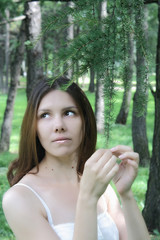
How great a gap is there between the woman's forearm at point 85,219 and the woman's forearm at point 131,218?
360mm

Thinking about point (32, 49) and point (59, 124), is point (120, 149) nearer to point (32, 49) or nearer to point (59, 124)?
point (59, 124)

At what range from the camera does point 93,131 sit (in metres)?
1.88

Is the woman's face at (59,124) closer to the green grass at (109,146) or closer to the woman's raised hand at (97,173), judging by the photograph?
the green grass at (109,146)

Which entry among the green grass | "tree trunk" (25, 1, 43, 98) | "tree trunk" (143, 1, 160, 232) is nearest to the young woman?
the green grass

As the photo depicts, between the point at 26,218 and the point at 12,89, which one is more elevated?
the point at 12,89

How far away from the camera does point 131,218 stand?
5.67 ft

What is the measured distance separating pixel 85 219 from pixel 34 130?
557 mm

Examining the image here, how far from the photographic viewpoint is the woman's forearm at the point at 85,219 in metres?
1.37

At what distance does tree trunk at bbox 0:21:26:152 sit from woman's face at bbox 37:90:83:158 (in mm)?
5978

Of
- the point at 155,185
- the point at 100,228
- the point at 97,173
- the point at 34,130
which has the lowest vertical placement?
the point at 155,185

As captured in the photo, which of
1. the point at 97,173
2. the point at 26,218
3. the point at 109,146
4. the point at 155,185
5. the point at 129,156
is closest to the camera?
the point at 97,173

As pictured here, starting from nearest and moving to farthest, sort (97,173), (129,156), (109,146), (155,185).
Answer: (97,173)
(129,156)
(109,146)
(155,185)

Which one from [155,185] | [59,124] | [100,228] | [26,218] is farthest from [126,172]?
[155,185]

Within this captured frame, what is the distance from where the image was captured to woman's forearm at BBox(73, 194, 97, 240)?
1374 millimetres
